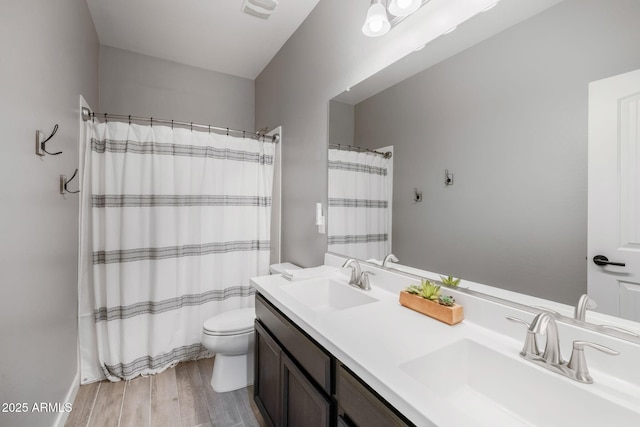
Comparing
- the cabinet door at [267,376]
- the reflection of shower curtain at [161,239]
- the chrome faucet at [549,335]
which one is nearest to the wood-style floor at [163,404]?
the reflection of shower curtain at [161,239]

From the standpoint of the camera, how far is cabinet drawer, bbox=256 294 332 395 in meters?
0.90

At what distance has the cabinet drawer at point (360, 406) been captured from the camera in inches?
25.6

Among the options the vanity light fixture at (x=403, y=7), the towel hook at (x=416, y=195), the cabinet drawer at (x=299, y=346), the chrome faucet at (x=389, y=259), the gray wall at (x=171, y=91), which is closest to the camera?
the cabinet drawer at (x=299, y=346)

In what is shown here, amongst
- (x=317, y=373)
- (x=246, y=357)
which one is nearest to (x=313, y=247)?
(x=246, y=357)

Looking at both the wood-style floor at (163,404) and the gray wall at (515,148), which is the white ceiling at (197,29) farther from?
the wood-style floor at (163,404)

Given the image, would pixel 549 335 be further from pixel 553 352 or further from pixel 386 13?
pixel 386 13

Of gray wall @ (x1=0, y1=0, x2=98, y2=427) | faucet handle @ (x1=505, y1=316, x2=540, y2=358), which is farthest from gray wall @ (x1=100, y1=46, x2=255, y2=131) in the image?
faucet handle @ (x1=505, y1=316, x2=540, y2=358)

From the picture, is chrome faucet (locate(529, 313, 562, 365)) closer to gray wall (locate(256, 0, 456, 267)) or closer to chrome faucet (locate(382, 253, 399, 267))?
chrome faucet (locate(382, 253, 399, 267))

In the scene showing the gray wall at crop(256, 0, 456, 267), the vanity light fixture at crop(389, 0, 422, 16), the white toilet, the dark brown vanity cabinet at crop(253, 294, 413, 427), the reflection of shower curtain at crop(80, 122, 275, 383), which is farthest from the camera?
the reflection of shower curtain at crop(80, 122, 275, 383)

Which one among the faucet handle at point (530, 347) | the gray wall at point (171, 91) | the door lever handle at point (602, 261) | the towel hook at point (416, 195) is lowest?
the faucet handle at point (530, 347)

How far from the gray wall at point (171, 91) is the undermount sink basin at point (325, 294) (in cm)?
227

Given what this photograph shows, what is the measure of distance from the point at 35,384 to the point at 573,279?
211cm

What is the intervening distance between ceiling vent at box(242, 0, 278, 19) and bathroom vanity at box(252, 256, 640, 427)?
78.1 inches

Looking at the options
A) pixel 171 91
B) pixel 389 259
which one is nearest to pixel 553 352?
pixel 389 259
